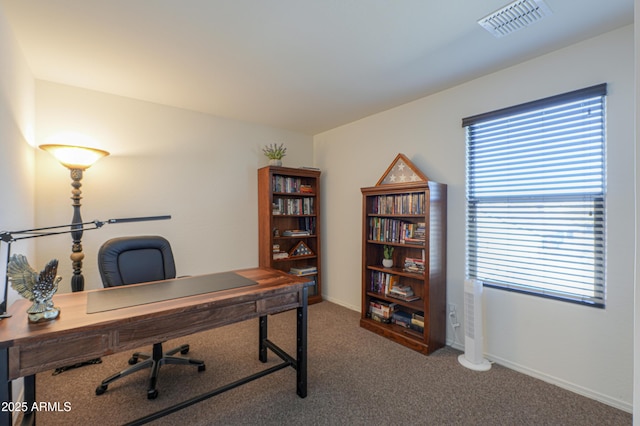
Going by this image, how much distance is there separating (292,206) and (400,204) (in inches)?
62.6

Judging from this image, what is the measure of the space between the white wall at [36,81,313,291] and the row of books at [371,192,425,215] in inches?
64.5

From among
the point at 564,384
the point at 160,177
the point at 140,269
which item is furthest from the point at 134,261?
the point at 564,384

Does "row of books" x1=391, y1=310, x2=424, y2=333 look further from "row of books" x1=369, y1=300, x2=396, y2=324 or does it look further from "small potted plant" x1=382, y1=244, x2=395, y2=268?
"small potted plant" x1=382, y1=244, x2=395, y2=268

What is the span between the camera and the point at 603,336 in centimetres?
191

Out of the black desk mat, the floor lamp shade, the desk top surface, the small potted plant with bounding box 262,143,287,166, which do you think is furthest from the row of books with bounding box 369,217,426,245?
the floor lamp shade

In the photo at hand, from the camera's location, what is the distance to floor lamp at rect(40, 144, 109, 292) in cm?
228

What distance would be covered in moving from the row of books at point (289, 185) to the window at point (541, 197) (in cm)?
212

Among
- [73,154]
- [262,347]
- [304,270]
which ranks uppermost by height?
[73,154]

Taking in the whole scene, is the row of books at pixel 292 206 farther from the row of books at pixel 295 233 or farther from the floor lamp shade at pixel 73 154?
the floor lamp shade at pixel 73 154

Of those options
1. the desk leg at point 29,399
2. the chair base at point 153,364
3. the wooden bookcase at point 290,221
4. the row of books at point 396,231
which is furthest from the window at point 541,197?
the desk leg at point 29,399

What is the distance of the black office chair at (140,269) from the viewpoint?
2031mm

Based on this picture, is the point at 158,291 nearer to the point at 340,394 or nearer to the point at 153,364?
the point at 153,364

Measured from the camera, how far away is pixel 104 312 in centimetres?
143

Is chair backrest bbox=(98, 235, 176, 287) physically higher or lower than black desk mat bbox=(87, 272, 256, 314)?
higher
